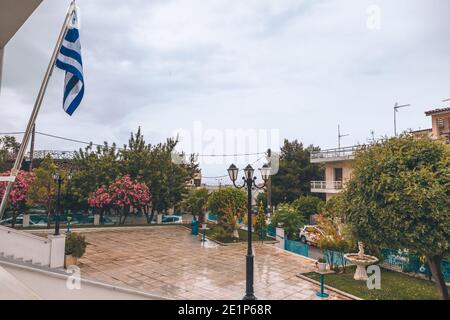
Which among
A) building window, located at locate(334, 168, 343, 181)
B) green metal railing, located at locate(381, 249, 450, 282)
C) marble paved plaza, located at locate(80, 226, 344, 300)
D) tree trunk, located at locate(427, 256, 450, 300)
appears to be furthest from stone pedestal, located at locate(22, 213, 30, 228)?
building window, located at locate(334, 168, 343, 181)

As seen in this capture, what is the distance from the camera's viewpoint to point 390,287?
10305 mm

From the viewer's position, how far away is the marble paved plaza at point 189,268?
9.80 meters

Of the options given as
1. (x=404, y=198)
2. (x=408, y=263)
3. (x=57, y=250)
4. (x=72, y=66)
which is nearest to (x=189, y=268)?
(x=57, y=250)

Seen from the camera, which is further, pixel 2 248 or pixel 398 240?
pixel 2 248

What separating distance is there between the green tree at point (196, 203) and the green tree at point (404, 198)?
15.2 meters

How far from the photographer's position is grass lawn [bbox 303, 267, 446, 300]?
368 inches

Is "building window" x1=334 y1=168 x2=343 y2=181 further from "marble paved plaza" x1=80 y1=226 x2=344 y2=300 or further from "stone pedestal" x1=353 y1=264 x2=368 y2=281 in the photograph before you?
"stone pedestal" x1=353 y1=264 x2=368 y2=281

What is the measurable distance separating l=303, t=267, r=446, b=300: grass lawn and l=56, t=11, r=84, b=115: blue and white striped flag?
31.4 feet

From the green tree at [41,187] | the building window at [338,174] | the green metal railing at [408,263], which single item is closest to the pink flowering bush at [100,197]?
the green tree at [41,187]

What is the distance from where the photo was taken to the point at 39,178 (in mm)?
18328

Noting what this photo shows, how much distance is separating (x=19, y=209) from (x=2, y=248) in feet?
40.3
